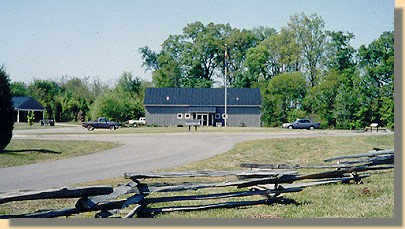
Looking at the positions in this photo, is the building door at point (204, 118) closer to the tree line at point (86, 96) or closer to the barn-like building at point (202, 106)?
the barn-like building at point (202, 106)

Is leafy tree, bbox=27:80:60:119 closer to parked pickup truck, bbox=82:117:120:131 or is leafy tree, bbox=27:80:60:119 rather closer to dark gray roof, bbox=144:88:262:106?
parked pickup truck, bbox=82:117:120:131

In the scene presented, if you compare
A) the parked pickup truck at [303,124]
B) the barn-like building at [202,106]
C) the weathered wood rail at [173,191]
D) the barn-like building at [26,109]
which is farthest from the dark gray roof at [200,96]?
the barn-like building at [26,109]

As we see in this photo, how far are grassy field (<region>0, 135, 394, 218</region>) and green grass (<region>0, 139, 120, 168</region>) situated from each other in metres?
1.09

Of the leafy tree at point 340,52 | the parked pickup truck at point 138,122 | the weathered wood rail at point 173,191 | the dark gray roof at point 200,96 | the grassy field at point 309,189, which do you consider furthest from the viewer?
the parked pickup truck at point 138,122

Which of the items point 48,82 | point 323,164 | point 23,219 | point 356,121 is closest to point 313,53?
point 356,121

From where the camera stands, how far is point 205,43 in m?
6.27

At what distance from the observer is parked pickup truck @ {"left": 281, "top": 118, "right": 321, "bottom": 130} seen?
6.55m

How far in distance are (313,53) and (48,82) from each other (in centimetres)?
380

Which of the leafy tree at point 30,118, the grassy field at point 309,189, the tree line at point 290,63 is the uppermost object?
the tree line at point 290,63

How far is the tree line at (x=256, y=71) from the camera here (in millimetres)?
6191

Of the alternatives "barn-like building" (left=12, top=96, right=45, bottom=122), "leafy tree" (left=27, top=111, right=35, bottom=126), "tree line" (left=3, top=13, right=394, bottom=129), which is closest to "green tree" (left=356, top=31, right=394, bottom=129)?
"tree line" (left=3, top=13, right=394, bottom=129)

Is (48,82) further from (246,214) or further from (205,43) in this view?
(246,214)

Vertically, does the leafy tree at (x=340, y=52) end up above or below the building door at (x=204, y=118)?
above

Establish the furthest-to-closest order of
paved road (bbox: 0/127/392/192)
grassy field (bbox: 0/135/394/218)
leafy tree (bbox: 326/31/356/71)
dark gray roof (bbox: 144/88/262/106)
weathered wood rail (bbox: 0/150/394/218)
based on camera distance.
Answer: paved road (bbox: 0/127/392/192), dark gray roof (bbox: 144/88/262/106), leafy tree (bbox: 326/31/356/71), grassy field (bbox: 0/135/394/218), weathered wood rail (bbox: 0/150/394/218)
